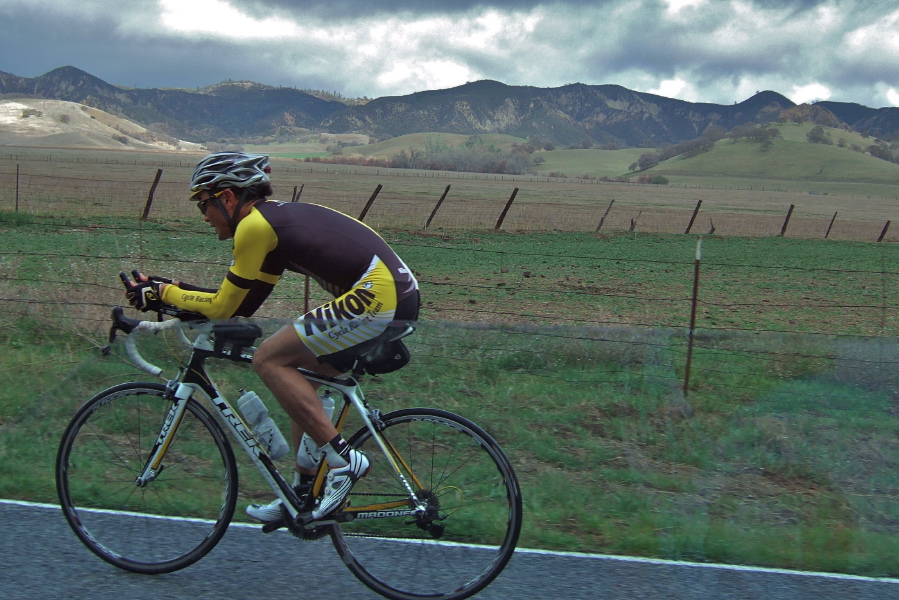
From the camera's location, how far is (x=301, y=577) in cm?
383

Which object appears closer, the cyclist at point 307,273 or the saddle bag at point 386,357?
the cyclist at point 307,273

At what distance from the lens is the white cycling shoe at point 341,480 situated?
3637 millimetres

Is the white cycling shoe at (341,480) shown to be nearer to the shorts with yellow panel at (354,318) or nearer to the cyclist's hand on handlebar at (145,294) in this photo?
the shorts with yellow panel at (354,318)

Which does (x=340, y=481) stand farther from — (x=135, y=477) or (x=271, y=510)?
(x=135, y=477)

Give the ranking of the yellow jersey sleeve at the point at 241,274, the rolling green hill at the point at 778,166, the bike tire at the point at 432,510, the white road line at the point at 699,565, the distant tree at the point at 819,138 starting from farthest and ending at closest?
the distant tree at the point at 819,138 < the rolling green hill at the point at 778,166 < the white road line at the point at 699,565 < the bike tire at the point at 432,510 < the yellow jersey sleeve at the point at 241,274

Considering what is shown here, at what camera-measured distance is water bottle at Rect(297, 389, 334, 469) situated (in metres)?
3.78

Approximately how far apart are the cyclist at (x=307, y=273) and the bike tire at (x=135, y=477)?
50 cm

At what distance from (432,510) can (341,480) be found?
45cm

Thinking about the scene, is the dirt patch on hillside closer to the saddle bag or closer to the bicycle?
the bicycle

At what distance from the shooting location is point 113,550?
3.90 metres

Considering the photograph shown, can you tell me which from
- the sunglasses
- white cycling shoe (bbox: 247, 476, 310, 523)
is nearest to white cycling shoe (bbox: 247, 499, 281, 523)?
white cycling shoe (bbox: 247, 476, 310, 523)

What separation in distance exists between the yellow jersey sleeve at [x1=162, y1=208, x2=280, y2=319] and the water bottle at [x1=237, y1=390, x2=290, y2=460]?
0.41 m

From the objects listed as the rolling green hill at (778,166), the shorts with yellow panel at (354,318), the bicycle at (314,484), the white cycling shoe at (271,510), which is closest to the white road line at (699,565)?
the bicycle at (314,484)

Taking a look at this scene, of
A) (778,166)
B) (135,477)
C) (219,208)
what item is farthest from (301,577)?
(778,166)
